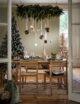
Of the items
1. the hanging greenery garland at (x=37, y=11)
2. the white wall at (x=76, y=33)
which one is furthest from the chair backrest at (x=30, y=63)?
the hanging greenery garland at (x=37, y=11)

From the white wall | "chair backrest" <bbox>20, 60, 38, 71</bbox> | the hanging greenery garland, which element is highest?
the hanging greenery garland

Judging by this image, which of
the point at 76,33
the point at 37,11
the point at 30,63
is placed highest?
the point at 37,11

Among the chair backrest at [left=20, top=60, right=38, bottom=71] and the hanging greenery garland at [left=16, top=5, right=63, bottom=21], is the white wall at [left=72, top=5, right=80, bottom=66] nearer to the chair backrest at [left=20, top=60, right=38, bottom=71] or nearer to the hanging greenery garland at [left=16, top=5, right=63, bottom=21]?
the chair backrest at [left=20, top=60, right=38, bottom=71]

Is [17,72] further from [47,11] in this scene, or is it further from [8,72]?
[47,11]

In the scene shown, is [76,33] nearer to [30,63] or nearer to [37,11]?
[30,63]

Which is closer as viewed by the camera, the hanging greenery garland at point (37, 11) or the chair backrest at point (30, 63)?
the chair backrest at point (30, 63)

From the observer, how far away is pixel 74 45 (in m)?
5.61

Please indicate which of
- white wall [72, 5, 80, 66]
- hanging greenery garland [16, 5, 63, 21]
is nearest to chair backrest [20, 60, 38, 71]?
white wall [72, 5, 80, 66]

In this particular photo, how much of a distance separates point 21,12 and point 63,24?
15.9 ft

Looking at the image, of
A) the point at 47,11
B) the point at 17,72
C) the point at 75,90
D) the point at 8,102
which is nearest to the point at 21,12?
the point at 47,11

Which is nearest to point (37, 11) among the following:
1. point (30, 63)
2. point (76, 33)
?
point (30, 63)

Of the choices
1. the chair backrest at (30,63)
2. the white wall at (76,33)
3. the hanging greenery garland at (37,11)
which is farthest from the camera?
the hanging greenery garland at (37,11)

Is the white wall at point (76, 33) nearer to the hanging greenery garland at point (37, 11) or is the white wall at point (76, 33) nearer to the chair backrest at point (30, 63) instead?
the chair backrest at point (30, 63)

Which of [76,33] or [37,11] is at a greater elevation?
[37,11]
